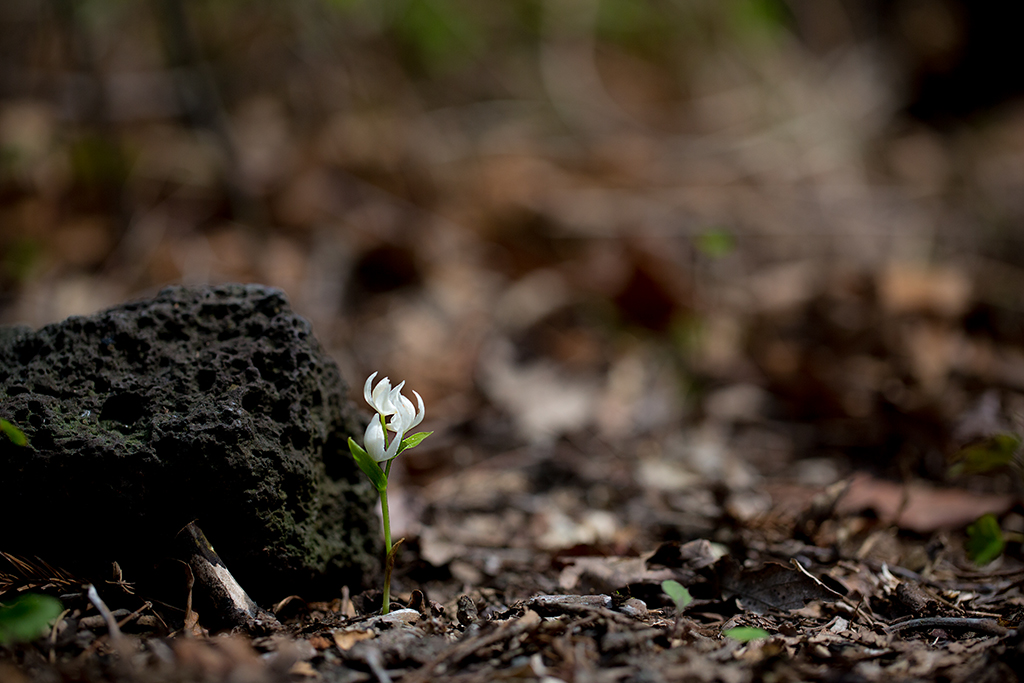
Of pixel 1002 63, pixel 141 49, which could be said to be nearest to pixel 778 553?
pixel 141 49

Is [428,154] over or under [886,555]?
over

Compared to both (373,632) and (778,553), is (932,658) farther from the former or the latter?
(373,632)

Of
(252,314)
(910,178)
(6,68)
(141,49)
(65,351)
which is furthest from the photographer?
(910,178)

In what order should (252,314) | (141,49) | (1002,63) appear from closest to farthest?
(252,314), (141,49), (1002,63)

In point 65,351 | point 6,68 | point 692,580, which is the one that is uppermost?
point 6,68

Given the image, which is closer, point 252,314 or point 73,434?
point 73,434

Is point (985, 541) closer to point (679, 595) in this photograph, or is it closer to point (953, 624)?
point (953, 624)

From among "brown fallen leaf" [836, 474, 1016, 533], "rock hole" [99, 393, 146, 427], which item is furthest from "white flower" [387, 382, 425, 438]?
"brown fallen leaf" [836, 474, 1016, 533]

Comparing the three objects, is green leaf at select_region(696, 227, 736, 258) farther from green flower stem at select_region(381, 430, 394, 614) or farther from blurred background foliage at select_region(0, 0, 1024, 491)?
green flower stem at select_region(381, 430, 394, 614)
